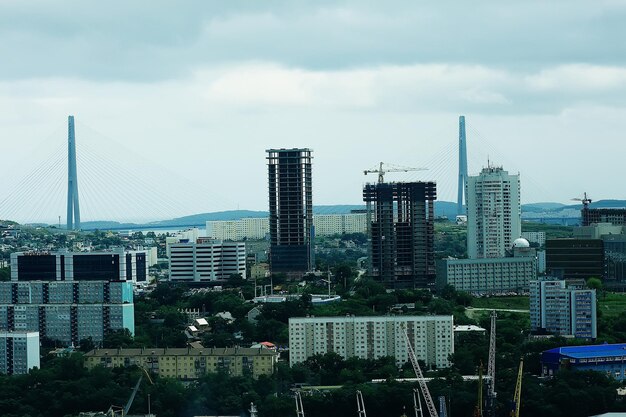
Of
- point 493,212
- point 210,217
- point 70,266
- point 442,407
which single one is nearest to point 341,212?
point 210,217

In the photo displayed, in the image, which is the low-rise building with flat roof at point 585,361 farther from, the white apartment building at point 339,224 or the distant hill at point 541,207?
the distant hill at point 541,207

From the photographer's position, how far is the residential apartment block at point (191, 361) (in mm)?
20375

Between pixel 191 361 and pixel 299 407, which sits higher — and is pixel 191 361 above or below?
above

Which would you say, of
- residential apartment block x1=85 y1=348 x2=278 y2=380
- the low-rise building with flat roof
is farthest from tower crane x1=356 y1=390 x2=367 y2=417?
the low-rise building with flat roof

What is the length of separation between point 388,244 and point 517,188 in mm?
5507

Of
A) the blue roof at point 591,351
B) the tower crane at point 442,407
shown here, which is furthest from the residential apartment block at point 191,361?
the tower crane at point 442,407

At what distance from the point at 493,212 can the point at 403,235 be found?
5.12 m

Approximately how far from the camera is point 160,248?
163ft

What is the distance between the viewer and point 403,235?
109 feet

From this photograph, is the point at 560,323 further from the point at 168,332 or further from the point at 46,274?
the point at 46,274

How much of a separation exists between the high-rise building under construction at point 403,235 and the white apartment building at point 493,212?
4.43 metres

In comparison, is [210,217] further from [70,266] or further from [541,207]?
[70,266]

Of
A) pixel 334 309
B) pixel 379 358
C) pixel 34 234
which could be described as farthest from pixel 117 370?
pixel 34 234

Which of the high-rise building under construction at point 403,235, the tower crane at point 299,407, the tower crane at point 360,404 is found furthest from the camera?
the high-rise building under construction at point 403,235
